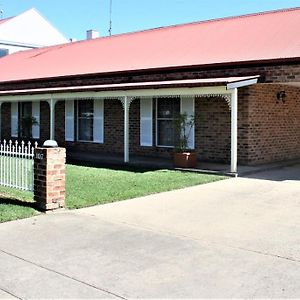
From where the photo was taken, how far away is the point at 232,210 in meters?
8.04

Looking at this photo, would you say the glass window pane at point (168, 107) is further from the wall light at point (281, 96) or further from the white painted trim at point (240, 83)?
the white painted trim at point (240, 83)

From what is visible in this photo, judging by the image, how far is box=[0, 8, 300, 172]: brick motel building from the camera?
44.2 feet

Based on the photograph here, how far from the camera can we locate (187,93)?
13.0m

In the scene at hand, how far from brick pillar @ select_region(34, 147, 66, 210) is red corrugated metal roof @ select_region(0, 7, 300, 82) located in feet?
24.5

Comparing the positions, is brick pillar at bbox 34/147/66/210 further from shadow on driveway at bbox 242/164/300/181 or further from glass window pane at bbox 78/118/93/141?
glass window pane at bbox 78/118/93/141

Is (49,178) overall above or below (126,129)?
below

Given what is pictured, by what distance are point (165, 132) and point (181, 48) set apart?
10.5 feet

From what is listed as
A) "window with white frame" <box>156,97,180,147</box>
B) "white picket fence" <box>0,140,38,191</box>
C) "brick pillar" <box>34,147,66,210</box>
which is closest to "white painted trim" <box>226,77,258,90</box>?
"window with white frame" <box>156,97,180,147</box>

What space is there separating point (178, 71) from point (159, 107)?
141 cm

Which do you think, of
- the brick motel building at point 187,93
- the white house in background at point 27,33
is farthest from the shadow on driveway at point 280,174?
the white house in background at point 27,33

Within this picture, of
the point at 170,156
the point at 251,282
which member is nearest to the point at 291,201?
the point at 251,282

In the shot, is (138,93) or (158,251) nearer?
(158,251)

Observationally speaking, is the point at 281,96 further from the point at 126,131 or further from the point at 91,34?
the point at 91,34

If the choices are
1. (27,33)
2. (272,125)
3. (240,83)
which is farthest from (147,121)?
(27,33)
